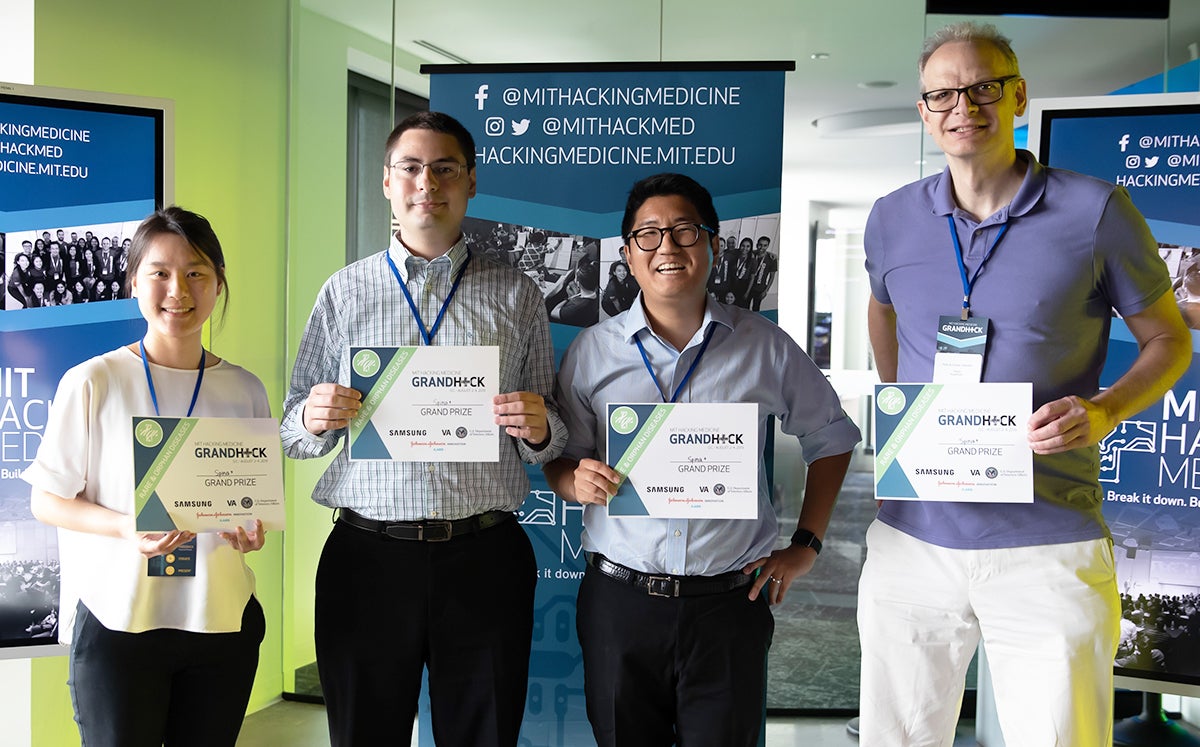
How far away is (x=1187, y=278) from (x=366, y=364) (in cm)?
300

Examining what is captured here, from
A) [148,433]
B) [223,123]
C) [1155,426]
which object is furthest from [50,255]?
[1155,426]

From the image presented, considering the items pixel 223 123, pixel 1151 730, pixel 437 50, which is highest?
pixel 437 50

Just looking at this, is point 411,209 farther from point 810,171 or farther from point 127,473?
point 810,171

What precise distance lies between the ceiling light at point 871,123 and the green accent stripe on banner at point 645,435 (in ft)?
9.43

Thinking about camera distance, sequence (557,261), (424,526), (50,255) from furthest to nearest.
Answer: (557,261) < (50,255) < (424,526)

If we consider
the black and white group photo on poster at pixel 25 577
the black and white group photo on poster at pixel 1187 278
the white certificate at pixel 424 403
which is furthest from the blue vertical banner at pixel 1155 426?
the black and white group photo on poster at pixel 25 577

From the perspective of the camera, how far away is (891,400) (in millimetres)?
2102

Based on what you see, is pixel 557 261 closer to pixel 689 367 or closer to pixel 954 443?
pixel 689 367

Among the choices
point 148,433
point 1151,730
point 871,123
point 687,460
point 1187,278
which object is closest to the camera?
point 148,433

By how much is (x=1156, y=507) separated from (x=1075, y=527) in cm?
179

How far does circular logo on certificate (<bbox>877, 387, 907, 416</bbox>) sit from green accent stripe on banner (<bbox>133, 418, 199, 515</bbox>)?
1.57 metres

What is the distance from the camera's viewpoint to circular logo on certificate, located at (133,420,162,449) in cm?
204

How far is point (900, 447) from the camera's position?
2.11 m

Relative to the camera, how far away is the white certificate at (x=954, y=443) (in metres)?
2.02
